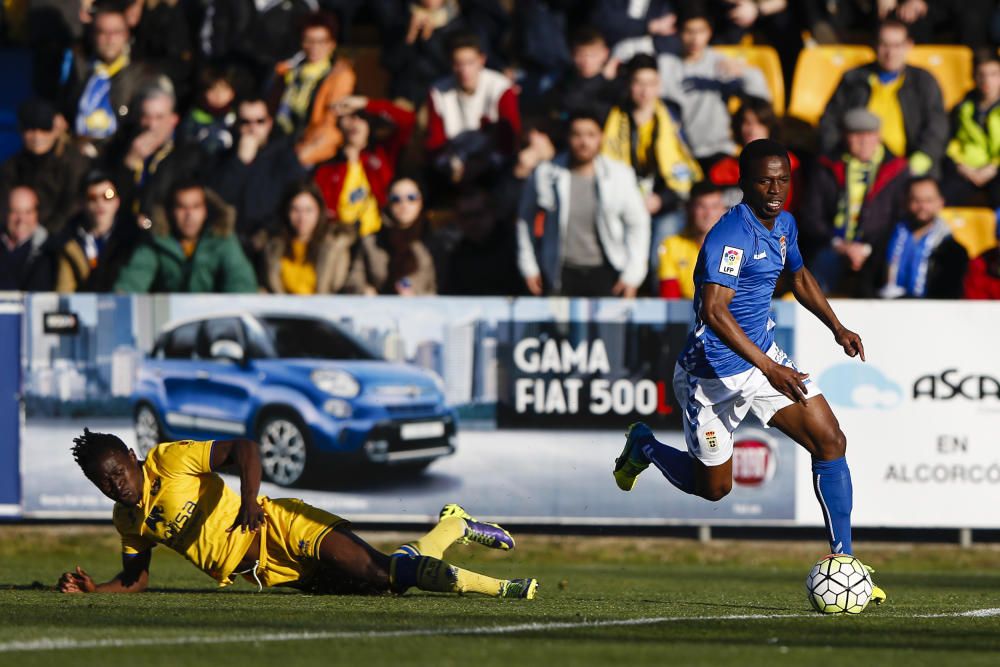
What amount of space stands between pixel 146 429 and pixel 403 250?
2.51 meters

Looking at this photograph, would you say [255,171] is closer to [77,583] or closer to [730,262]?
[77,583]

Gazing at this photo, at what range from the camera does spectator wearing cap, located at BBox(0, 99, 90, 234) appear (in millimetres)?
14219

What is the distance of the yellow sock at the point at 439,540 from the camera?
8.34 meters

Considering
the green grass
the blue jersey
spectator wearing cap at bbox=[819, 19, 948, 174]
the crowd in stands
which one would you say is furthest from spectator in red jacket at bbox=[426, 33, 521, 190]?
the blue jersey

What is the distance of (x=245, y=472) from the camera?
307 inches

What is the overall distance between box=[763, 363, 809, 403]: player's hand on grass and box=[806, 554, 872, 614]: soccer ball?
867 mm

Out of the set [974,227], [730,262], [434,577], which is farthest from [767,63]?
[434,577]

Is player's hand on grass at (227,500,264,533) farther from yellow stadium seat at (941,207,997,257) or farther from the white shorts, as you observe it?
yellow stadium seat at (941,207,997,257)

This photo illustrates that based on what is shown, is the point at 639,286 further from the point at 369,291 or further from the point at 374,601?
the point at 374,601

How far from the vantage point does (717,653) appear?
20.3ft

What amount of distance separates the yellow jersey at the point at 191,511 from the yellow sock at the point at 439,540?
83 cm

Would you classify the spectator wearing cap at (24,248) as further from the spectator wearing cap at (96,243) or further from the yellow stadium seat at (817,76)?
the yellow stadium seat at (817,76)

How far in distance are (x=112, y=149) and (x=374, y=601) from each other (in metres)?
8.07

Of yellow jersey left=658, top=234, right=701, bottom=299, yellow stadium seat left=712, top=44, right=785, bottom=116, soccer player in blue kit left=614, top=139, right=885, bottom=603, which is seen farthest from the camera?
yellow stadium seat left=712, top=44, right=785, bottom=116
